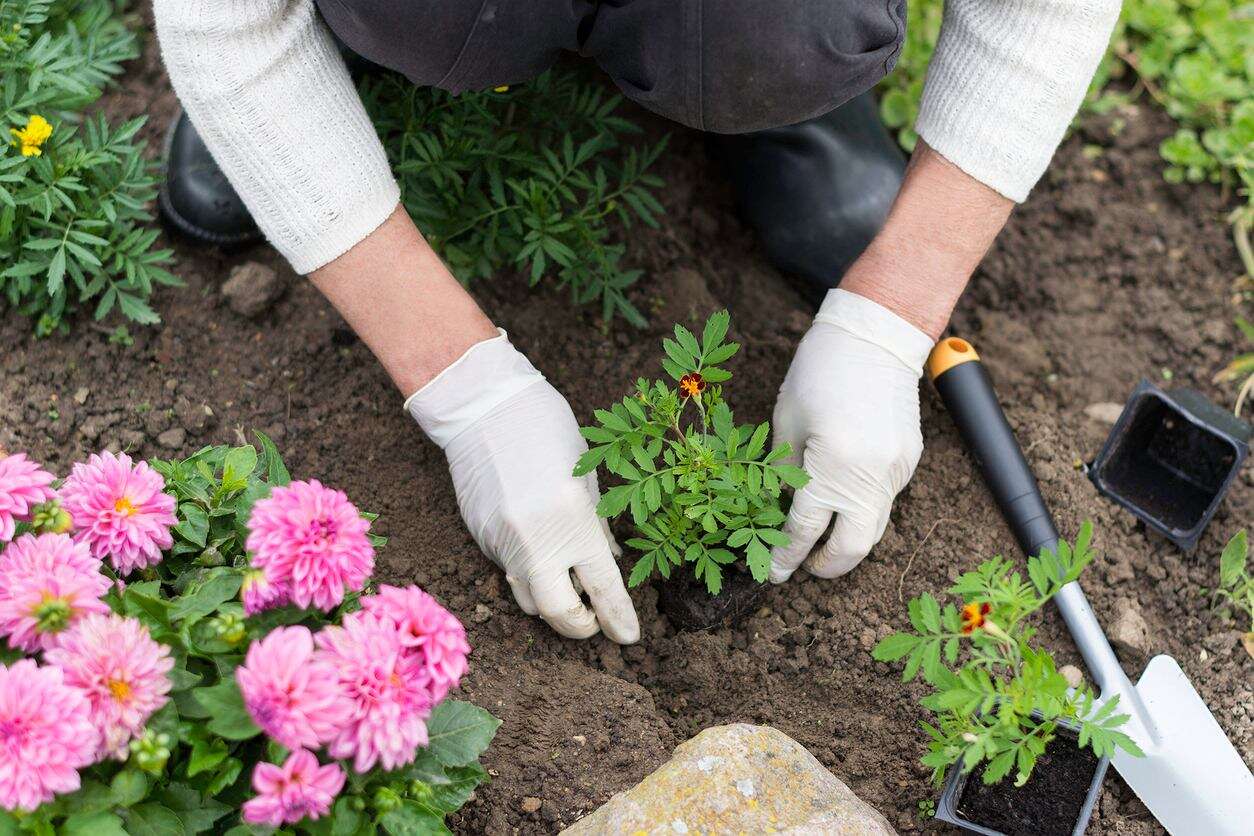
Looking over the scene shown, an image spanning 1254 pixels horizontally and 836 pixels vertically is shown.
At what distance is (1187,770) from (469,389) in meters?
1.40

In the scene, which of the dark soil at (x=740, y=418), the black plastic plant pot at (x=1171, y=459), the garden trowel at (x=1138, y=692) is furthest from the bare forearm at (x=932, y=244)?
the black plastic plant pot at (x=1171, y=459)

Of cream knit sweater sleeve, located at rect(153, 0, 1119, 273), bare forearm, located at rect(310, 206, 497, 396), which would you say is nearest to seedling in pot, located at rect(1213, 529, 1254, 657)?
cream knit sweater sleeve, located at rect(153, 0, 1119, 273)

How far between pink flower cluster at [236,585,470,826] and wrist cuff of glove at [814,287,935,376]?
1087 millimetres

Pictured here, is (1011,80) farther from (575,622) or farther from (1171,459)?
(575,622)

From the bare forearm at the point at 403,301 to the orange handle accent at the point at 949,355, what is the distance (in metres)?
0.90

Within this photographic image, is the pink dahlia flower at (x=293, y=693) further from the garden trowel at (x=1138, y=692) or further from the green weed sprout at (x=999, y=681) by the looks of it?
the garden trowel at (x=1138, y=692)

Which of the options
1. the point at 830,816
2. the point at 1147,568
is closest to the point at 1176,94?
the point at 1147,568

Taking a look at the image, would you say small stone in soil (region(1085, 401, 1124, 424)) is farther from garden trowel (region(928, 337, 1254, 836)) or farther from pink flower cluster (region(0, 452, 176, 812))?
pink flower cluster (region(0, 452, 176, 812))

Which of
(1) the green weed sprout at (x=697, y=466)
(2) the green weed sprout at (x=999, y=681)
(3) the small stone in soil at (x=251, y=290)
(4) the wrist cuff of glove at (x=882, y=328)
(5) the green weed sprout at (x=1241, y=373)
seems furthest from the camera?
(5) the green weed sprout at (x=1241, y=373)

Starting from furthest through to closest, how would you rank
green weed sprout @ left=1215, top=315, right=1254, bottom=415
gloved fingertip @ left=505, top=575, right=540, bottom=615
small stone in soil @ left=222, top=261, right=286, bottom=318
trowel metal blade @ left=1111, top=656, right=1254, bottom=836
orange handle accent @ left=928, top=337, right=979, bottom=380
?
green weed sprout @ left=1215, top=315, right=1254, bottom=415
small stone in soil @ left=222, top=261, right=286, bottom=318
orange handle accent @ left=928, top=337, right=979, bottom=380
gloved fingertip @ left=505, top=575, right=540, bottom=615
trowel metal blade @ left=1111, top=656, right=1254, bottom=836

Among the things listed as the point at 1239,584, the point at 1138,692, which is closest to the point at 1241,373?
the point at 1239,584

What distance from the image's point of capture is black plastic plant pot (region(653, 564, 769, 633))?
2.00 metres

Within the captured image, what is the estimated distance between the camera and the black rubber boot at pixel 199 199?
7.64 feet

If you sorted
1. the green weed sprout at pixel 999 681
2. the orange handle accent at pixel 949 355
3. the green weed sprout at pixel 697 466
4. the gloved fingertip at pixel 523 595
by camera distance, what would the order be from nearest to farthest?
1. the green weed sprout at pixel 999 681
2. the green weed sprout at pixel 697 466
3. the gloved fingertip at pixel 523 595
4. the orange handle accent at pixel 949 355
